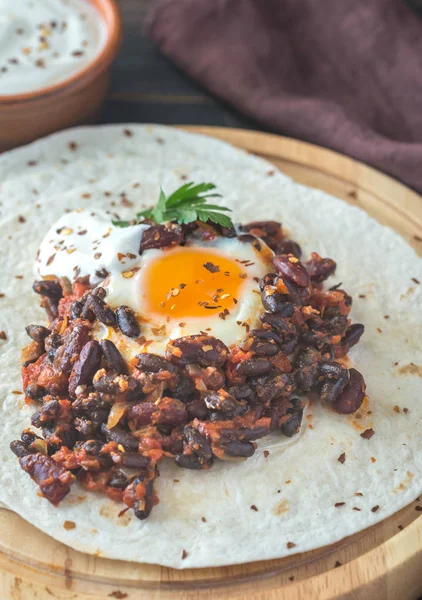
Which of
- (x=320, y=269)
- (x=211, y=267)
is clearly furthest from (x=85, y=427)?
(x=320, y=269)

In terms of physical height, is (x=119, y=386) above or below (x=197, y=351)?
below

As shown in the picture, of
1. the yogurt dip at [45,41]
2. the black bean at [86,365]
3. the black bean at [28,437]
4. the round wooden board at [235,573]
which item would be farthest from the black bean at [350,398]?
the yogurt dip at [45,41]

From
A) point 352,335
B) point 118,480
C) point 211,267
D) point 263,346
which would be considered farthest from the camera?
→ point 352,335

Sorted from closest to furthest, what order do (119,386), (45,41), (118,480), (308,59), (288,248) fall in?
(118,480) < (119,386) < (288,248) < (45,41) < (308,59)

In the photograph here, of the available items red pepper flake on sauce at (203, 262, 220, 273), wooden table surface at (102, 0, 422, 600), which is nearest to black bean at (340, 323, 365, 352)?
red pepper flake on sauce at (203, 262, 220, 273)

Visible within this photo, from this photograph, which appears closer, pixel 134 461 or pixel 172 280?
pixel 134 461

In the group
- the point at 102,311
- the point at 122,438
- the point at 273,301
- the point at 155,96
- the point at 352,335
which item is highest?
the point at 273,301

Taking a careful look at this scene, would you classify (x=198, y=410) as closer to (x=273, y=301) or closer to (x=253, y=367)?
(x=253, y=367)
